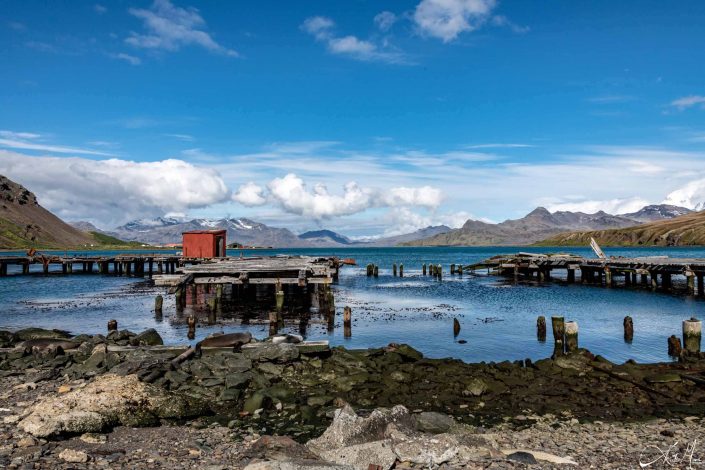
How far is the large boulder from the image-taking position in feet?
35.5

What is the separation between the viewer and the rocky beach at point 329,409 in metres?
9.84

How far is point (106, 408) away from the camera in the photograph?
38.6 ft

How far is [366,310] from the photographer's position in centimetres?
3641

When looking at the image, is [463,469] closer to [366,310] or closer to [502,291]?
[366,310]

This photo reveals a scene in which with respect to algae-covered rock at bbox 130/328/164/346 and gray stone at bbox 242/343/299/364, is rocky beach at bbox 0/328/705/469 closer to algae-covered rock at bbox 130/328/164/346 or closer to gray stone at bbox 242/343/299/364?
gray stone at bbox 242/343/299/364

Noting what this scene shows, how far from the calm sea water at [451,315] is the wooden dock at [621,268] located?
2.24 meters

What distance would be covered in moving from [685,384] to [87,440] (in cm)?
1524

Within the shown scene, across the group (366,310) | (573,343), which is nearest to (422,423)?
(573,343)

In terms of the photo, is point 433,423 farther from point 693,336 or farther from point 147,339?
point 147,339

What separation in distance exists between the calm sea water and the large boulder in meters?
11.4

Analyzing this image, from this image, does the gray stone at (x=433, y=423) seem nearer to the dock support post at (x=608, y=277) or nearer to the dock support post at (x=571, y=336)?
the dock support post at (x=571, y=336)

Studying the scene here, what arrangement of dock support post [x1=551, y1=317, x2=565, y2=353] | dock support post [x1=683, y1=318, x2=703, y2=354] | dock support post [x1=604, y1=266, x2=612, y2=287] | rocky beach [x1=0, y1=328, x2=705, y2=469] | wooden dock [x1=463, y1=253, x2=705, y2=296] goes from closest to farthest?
rocky beach [x1=0, y1=328, x2=705, y2=469], dock support post [x1=683, y1=318, x2=703, y2=354], dock support post [x1=551, y1=317, x2=565, y2=353], wooden dock [x1=463, y1=253, x2=705, y2=296], dock support post [x1=604, y1=266, x2=612, y2=287]

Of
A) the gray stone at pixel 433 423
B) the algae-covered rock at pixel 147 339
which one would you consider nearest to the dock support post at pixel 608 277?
the algae-covered rock at pixel 147 339
